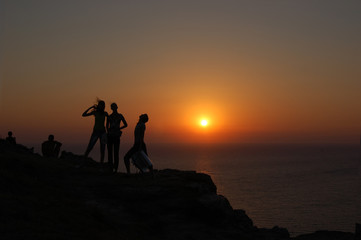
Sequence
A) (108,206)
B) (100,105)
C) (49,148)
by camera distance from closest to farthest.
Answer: (108,206) → (100,105) → (49,148)

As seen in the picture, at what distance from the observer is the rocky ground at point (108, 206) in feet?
35.2

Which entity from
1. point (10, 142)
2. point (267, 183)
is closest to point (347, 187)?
point (267, 183)

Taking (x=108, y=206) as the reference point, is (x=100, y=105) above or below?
above

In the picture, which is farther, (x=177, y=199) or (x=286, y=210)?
(x=286, y=210)

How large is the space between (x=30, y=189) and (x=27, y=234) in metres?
4.53

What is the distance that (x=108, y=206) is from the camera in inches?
547

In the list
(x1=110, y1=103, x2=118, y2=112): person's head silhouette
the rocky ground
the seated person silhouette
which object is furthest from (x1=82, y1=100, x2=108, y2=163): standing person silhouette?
the seated person silhouette

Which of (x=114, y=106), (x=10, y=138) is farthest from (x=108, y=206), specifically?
(x=10, y=138)

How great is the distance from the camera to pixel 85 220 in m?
11.5

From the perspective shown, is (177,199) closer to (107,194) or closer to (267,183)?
(107,194)

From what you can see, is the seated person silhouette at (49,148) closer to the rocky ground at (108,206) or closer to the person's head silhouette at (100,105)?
the rocky ground at (108,206)

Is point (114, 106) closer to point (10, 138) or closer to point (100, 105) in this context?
point (100, 105)

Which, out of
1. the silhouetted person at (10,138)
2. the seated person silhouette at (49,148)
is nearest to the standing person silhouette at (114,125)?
the seated person silhouette at (49,148)

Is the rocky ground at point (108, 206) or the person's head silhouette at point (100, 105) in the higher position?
the person's head silhouette at point (100, 105)
